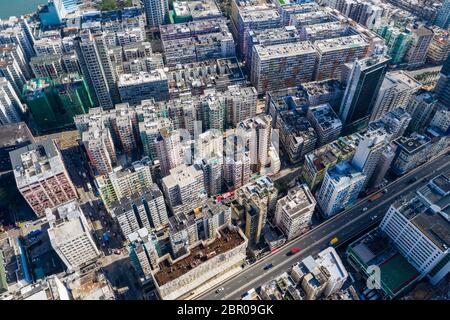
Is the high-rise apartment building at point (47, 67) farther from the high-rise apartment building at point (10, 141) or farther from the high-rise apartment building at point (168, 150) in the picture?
the high-rise apartment building at point (168, 150)

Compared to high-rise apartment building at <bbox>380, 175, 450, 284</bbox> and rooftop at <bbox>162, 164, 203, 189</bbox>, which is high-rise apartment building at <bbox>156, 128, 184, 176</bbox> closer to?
rooftop at <bbox>162, 164, 203, 189</bbox>

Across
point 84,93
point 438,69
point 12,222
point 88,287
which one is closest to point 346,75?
point 438,69

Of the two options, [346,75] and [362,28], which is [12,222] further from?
[362,28]

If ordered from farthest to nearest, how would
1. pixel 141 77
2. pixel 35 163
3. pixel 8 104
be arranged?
1. pixel 141 77
2. pixel 8 104
3. pixel 35 163

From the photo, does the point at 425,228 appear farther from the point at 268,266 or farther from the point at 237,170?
the point at 237,170

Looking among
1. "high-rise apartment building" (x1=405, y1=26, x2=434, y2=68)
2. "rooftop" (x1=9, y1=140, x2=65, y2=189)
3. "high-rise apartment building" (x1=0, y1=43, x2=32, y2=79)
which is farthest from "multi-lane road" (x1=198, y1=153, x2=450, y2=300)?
"high-rise apartment building" (x1=0, y1=43, x2=32, y2=79)

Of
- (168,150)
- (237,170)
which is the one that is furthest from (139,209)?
(237,170)

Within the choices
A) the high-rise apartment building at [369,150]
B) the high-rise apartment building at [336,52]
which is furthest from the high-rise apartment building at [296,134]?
the high-rise apartment building at [336,52]
